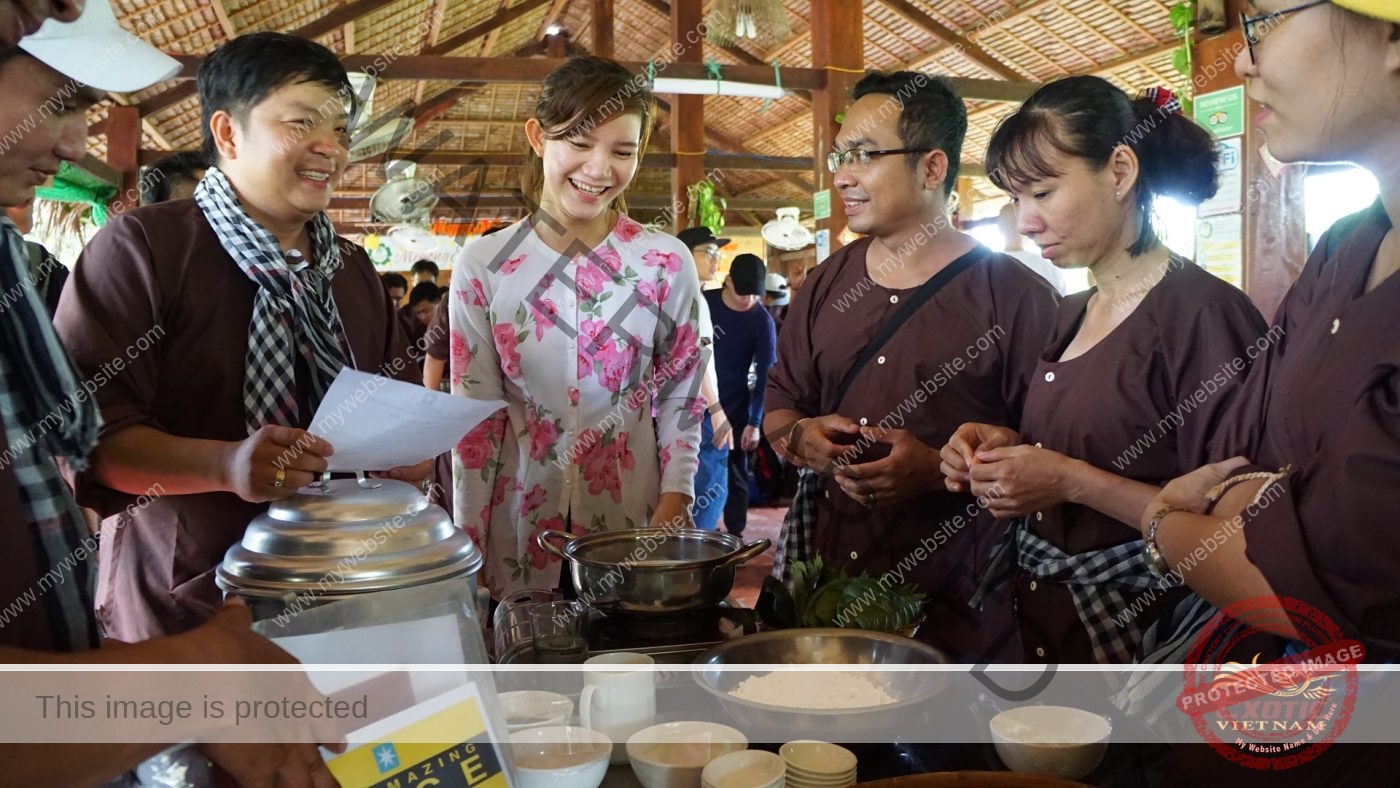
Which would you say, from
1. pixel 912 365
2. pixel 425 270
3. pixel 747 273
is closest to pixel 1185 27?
pixel 912 365

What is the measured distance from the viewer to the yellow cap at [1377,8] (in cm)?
84

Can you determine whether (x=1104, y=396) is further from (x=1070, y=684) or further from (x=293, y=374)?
(x=293, y=374)

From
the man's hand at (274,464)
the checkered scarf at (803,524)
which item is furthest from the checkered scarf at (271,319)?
the checkered scarf at (803,524)

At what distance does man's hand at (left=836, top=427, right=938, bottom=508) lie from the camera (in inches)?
67.7

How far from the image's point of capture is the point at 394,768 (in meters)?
0.73

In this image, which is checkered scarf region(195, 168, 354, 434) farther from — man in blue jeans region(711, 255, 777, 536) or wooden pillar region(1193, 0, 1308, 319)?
man in blue jeans region(711, 255, 777, 536)

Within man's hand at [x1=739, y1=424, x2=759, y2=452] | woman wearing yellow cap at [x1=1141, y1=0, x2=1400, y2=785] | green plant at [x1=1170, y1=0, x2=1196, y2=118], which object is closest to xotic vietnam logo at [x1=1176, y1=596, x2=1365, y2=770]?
woman wearing yellow cap at [x1=1141, y1=0, x2=1400, y2=785]

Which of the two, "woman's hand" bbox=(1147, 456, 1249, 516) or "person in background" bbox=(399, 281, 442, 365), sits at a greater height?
"woman's hand" bbox=(1147, 456, 1249, 516)

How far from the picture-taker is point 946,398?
72.2 inches

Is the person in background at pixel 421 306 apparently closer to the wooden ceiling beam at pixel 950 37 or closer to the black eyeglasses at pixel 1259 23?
the wooden ceiling beam at pixel 950 37

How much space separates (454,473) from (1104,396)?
1.23m

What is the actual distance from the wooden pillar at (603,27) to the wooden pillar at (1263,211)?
23.6 ft

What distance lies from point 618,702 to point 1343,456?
2.51ft

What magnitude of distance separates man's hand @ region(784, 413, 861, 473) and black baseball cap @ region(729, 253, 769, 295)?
3.08 meters
